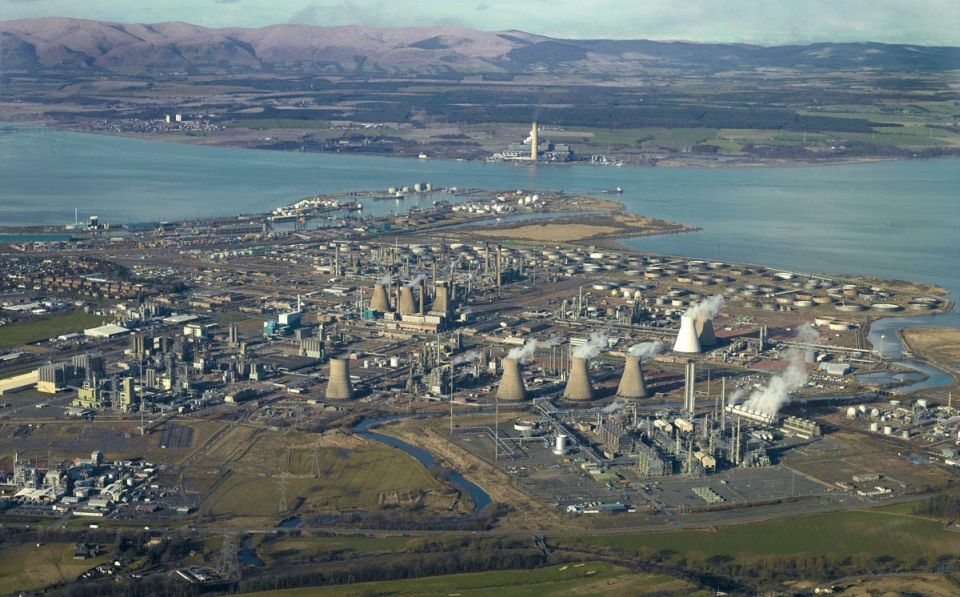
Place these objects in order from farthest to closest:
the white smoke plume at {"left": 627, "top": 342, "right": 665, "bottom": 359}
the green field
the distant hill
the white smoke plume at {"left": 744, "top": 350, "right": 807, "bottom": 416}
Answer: the distant hill → the green field → the white smoke plume at {"left": 627, "top": 342, "right": 665, "bottom": 359} → the white smoke plume at {"left": 744, "top": 350, "right": 807, "bottom": 416}

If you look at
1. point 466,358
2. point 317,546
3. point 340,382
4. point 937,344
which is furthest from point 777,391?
point 317,546

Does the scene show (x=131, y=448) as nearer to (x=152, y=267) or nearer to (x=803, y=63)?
(x=152, y=267)

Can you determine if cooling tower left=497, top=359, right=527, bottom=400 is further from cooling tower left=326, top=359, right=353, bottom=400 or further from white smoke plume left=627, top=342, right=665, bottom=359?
white smoke plume left=627, top=342, right=665, bottom=359

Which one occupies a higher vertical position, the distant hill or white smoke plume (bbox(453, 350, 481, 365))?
the distant hill

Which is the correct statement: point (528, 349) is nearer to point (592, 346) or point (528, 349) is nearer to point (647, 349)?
point (592, 346)

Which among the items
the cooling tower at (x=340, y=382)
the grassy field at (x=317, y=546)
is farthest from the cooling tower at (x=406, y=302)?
the grassy field at (x=317, y=546)

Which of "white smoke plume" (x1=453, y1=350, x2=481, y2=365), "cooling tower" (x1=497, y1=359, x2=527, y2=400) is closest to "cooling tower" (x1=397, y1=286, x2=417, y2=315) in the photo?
"white smoke plume" (x1=453, y1=350, x2=481, y2=365)

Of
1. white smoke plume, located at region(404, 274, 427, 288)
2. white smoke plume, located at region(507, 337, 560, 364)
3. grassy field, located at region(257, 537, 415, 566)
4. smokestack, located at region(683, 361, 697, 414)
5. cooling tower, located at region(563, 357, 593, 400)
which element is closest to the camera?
grassy field, located at region(257, 537, 415, 566)
